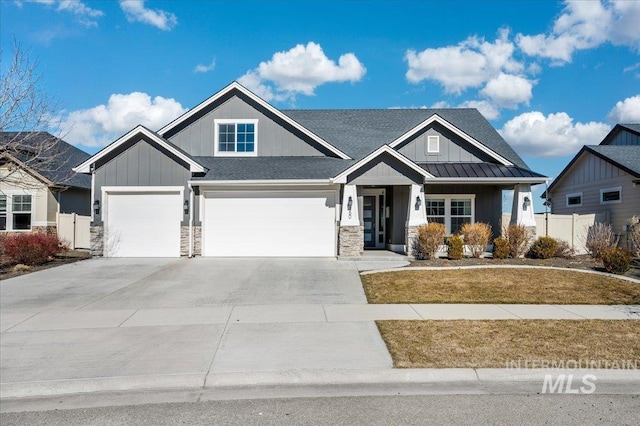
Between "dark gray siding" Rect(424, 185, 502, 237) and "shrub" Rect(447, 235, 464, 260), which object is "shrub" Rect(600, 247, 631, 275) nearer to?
"shrub" Rect(447, 235, 464, 260)

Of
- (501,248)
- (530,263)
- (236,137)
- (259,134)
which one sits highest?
(259,134)

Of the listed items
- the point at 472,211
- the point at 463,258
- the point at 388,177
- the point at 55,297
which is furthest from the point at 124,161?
the point at 472,211

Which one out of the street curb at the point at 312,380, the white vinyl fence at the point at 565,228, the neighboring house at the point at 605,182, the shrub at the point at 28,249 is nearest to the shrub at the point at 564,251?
the white vinyl fence at the point at 565,228

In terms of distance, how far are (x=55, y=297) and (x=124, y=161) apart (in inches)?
294

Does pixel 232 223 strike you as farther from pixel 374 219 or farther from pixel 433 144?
pixel 433 144

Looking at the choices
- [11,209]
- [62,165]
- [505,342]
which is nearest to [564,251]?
[505,342]

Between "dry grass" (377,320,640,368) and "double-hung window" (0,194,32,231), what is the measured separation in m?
19.6

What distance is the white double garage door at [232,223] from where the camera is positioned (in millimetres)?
17156

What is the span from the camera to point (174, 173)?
55.8 feet

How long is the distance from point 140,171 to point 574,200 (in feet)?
69.0

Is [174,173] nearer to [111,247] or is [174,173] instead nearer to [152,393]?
[111,247]

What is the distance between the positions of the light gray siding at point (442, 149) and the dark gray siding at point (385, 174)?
8.99 feet

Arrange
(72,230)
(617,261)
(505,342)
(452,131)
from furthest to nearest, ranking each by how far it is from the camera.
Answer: (72,230) < (452,131) < (617,261) < (505,342)

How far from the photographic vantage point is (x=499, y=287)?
1139cm
